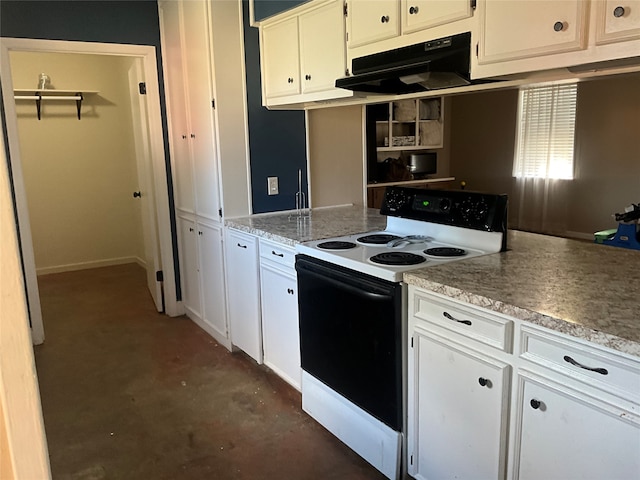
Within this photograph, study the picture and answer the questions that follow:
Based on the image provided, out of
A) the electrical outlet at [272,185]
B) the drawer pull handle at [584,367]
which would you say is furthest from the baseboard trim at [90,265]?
the drawer pull handle at [584,367]

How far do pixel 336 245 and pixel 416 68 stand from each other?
33.8 inches

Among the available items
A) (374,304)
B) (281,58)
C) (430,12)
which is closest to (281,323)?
(374,304)

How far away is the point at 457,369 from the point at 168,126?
10.1ft

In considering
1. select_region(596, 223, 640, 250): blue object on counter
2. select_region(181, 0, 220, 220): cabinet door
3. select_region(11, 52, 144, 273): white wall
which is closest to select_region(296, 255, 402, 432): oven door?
select_region(181, 0, 220, 220): cabinet door

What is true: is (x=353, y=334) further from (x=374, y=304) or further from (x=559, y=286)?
(x=559, y=286)

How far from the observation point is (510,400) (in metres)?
1.60

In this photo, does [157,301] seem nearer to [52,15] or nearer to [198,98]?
[198,98]

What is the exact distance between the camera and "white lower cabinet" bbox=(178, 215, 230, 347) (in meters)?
3.53

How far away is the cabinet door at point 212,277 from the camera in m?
3.49

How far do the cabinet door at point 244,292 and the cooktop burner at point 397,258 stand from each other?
104cm

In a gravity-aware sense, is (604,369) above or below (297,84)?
below

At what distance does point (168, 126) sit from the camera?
399cm

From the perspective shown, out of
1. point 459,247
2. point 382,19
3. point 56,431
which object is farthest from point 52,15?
point 459,247

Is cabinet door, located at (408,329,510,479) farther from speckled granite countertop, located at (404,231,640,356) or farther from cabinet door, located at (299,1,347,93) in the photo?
cabinet door, located at (299,1,347,93)
